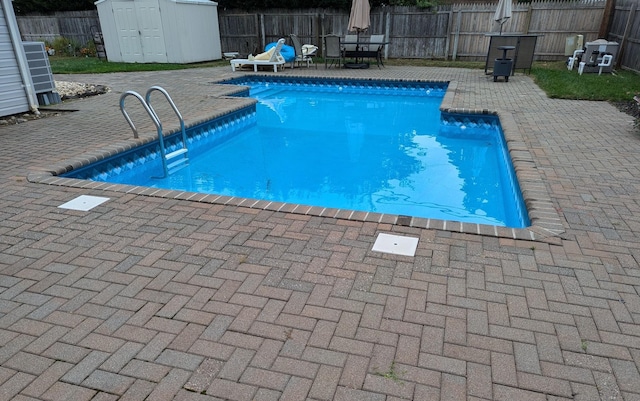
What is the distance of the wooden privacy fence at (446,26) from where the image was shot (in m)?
13.0

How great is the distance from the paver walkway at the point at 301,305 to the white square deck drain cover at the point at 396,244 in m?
0.07

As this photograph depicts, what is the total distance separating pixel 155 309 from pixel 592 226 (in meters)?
3.07

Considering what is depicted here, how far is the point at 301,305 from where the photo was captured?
229 cm

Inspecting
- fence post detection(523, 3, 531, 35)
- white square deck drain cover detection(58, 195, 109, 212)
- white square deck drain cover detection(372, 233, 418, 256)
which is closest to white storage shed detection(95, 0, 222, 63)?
fence post detection(523, 3, 531, 35)

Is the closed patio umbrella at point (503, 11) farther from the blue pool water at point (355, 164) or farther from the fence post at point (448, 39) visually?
the blue pool water at point (355, 164)

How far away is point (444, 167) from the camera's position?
5.93 meters

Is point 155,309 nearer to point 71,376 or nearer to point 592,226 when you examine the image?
point 71,376

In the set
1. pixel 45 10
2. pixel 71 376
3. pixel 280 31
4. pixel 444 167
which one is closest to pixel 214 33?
pixel 280 31

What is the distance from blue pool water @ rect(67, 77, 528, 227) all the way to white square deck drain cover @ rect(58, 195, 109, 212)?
1207 millimetres

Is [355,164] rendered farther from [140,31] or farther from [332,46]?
[140,31]

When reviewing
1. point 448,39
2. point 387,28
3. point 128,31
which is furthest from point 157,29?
point 448,39

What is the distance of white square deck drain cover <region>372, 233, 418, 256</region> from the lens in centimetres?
282

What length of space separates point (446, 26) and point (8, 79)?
12.9 m

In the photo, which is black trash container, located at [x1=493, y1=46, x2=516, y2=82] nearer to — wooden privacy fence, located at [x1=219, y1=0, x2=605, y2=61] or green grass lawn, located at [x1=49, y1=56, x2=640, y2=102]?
green grass lawn, located at [x1=49, y1=56, x2=640, y2=102]
